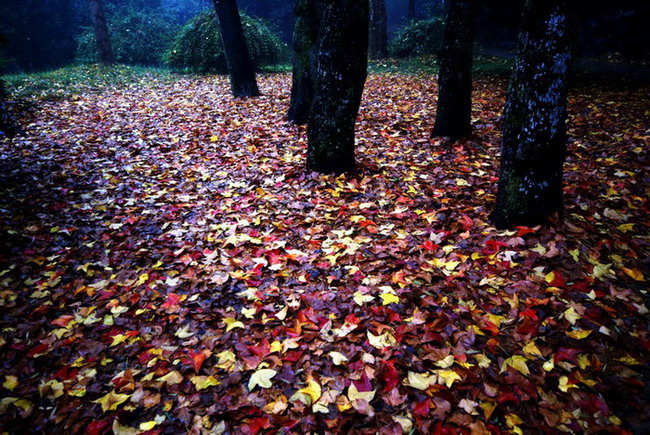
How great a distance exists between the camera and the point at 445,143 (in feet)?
17.9

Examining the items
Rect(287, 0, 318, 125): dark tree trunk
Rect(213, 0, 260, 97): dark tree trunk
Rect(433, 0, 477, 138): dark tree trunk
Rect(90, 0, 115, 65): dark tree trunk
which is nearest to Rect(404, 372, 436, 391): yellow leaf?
Rect(433, 0, 477, 138): dark tree trunk

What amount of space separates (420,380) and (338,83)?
3.51 meters

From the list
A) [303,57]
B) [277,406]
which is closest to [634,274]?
[277,406]

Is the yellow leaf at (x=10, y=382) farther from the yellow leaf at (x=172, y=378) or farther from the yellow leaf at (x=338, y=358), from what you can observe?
the yellow leaf at (x=338, y=358)

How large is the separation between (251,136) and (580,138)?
217 inches

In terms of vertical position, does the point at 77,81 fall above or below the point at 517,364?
above

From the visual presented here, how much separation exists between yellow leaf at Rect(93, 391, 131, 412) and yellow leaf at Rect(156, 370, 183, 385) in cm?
22

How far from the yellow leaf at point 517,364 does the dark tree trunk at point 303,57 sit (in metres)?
5.64

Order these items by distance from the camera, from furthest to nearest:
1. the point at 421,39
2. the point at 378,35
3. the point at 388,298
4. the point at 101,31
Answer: the point at 378,35, the point at 421,39, the point at 101,31, the point at 388,298

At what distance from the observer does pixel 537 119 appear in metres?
2.91

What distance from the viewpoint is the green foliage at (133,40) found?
55.5 feet

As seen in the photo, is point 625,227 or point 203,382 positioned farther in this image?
point 625,227

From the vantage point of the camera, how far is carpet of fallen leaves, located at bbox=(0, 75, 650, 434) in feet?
6.79

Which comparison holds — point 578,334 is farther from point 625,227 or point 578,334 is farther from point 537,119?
point 537,119
